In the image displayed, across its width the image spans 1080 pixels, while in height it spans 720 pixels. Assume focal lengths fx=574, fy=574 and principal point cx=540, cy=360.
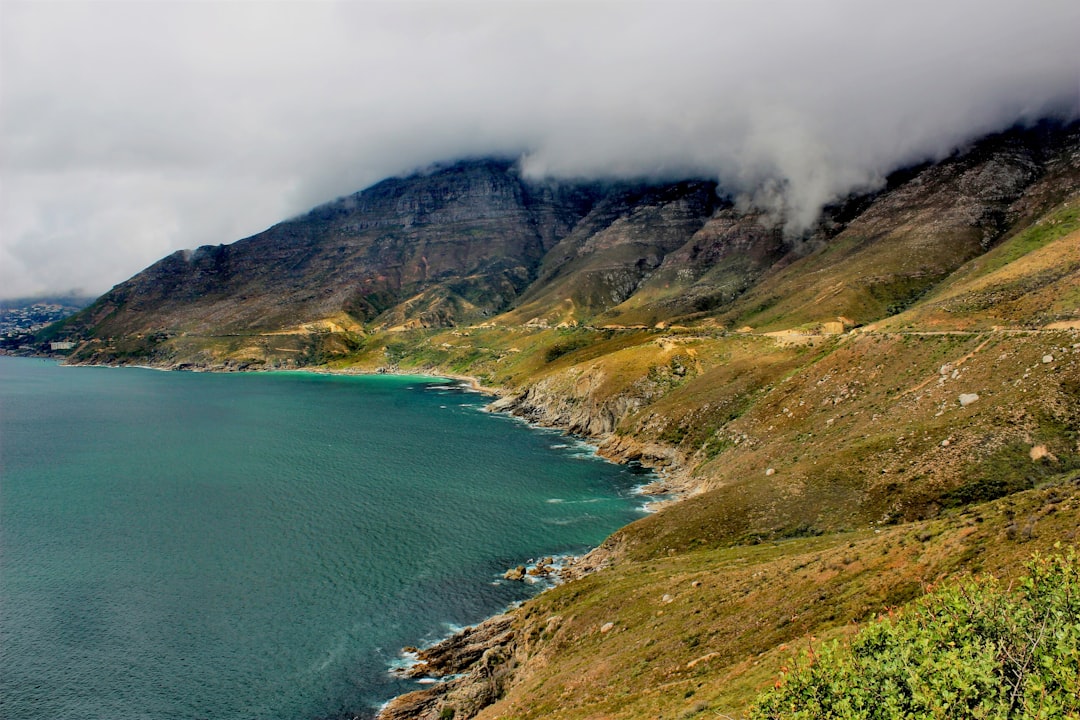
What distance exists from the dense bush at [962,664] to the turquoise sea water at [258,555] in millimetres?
38984

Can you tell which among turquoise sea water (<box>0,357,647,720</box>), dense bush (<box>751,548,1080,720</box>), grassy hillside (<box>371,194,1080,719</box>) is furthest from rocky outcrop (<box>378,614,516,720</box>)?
dense bush (<box>751,548,1080,720</box>)

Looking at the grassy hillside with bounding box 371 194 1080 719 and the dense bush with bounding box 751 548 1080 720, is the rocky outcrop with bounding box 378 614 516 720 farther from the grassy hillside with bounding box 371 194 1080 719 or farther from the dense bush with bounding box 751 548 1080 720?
the dense bush with bounding box 751 548 1080 720

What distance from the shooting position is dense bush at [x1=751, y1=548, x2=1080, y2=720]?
Answer: 19031 millimetres

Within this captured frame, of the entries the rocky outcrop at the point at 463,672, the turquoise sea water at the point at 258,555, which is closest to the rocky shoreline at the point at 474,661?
the rocky outcrop at the point at 463,672

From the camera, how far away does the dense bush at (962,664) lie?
62.4ft

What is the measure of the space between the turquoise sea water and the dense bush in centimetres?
3898

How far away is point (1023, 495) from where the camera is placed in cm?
4322

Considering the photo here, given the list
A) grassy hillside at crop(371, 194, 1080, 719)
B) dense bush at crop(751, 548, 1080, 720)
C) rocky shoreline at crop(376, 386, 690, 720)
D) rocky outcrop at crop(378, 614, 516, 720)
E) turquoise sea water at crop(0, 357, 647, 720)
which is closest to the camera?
dense bush at crop(751, 548, 1080, 720)

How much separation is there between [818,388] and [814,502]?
4004cm

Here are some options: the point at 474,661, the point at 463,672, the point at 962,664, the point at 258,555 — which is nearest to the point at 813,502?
the point at 474,661

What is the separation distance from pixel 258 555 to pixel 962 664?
79189 millimetres

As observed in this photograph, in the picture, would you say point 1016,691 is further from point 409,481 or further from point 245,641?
point 409,481

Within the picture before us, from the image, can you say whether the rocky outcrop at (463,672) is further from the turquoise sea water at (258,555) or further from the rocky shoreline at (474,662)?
the turquoise sea water at (258,555)

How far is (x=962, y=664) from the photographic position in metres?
19.5
